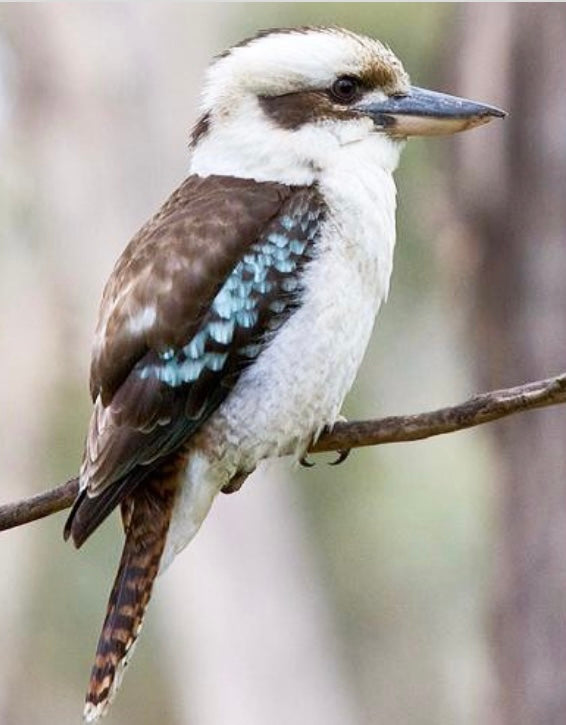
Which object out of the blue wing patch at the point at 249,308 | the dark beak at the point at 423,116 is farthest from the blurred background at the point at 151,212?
the blue wing patch at the point at 249,308

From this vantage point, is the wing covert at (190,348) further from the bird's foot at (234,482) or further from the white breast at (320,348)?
the bird's foot at (234,482)

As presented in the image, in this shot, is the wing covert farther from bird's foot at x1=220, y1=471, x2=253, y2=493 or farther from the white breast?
bird's foot at x1=220, y1=471, x2=253, y2=493

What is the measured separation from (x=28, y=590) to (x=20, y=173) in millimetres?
1468

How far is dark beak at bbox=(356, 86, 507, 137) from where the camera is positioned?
3.50m

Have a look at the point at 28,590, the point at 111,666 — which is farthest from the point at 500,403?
the point at 28,590

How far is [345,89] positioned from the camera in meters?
3.51

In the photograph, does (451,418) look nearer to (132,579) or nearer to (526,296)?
(132,579)

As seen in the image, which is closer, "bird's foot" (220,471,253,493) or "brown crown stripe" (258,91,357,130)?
"bird's foot" (220,471,253,493)

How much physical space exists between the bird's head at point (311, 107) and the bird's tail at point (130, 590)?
0.58 meters

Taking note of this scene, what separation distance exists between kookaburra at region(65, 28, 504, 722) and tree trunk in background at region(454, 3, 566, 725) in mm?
2799

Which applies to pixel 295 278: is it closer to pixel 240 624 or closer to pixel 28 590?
pixel 240 624

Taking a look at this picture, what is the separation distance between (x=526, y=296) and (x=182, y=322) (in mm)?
3347

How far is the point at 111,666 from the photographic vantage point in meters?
3.13

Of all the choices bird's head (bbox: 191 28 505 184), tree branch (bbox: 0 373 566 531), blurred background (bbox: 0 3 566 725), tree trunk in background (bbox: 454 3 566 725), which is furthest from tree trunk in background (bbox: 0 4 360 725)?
tree branch (bbox: 0 373 566 531)
